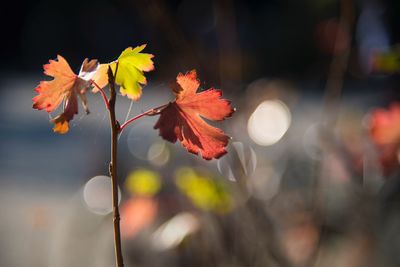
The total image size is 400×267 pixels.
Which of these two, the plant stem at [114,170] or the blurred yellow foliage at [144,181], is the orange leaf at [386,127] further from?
the plant stem at [114,170]

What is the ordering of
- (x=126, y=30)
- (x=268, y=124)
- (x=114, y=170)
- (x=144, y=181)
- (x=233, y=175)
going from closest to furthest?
(x=114, y=170)
(x=233, y=175)
(x=144, y=181)
(x=268, y=124)
(x=126, y=30)

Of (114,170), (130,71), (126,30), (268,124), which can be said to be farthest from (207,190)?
(126,30)

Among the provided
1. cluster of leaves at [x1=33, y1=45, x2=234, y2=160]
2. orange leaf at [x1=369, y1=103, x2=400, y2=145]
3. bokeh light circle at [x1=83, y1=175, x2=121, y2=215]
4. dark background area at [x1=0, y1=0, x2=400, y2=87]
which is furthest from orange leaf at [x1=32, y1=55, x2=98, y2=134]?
dark background area at [x1=0, y1=0, x2=400, y2=87]

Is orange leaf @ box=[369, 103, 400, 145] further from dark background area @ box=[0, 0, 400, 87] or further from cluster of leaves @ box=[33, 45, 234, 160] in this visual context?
dark background area @ box=[0, 0, 400, 87]

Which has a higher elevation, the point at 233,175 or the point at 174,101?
the point at 174,101

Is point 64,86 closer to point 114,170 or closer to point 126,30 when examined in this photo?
point 114,170

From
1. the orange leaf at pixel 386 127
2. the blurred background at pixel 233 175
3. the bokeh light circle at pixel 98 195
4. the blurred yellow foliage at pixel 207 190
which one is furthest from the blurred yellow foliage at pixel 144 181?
the bokeh light circle at pixel 98 195
